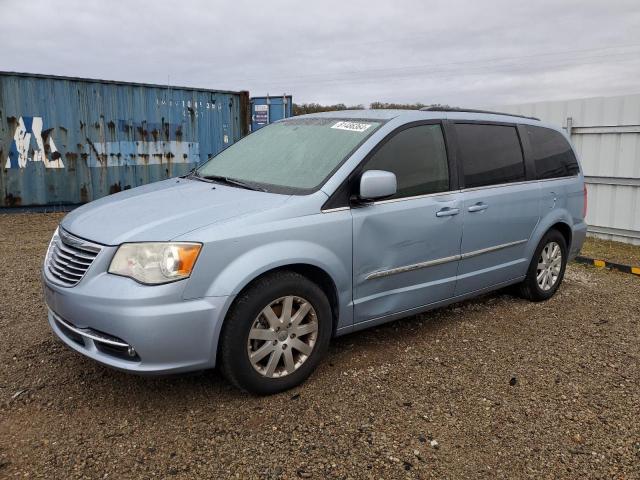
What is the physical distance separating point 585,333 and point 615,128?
5.28 metres

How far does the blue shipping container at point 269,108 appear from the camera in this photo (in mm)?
13156

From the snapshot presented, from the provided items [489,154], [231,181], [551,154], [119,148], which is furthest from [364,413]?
[119,148]

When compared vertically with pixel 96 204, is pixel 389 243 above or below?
below

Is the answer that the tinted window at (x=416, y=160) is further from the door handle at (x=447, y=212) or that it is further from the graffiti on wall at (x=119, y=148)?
the graffiti on wall at (x=119, y=148)

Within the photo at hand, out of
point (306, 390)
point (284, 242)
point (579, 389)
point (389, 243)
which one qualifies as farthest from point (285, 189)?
point (579, 389)

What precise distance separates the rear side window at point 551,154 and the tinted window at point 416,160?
1.29 meters

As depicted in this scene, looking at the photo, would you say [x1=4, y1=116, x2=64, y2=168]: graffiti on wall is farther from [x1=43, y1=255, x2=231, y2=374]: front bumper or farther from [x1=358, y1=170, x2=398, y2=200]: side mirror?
[x1=358, y1=170, x2=398, y2=200]: side mirror

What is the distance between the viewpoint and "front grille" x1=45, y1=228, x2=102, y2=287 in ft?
9.30

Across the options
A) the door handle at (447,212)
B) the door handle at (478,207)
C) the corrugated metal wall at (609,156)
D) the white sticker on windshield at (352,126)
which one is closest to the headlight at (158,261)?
the white sticker on windshield at (352,126)

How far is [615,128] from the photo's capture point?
27.2 feet

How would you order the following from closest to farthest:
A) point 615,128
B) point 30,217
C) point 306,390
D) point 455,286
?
point 306,390, point 455,286, point 615,128, point 30,217

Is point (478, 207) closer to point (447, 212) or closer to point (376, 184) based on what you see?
point (447, 212)

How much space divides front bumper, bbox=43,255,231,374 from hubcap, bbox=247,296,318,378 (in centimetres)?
26

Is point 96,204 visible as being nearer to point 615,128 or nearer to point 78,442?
point 78,442
